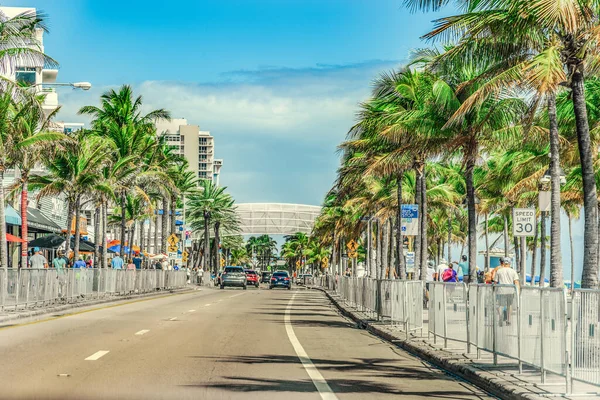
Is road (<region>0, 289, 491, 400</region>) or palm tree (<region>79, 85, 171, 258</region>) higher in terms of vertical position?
palm tree (<region>79, 85, 171, 258</region>)

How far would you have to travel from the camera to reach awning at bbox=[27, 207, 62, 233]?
55219mm

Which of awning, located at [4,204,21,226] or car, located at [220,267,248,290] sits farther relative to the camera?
car, located at [220,267,248,290]

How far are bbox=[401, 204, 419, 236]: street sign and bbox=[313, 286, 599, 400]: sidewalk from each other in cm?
692

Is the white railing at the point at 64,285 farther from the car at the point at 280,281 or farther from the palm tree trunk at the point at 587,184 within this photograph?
the car at the point at 280,281

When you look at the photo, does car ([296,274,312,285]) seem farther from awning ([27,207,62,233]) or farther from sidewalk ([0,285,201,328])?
sidewalk ([0,285,201,328])

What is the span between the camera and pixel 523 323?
41.2ft

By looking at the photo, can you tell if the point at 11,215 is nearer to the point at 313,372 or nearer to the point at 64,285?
the point at 64,285

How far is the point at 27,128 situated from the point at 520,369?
30295 millimetres

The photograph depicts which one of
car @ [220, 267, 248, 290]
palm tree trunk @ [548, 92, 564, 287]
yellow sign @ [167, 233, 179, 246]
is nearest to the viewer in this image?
palm tree trunk @ [548, 92, 564, 287]

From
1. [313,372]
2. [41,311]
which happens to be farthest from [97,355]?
[41,311]

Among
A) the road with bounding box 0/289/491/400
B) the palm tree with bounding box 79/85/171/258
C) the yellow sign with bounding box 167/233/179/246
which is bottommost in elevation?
the road with bounding box 0/289/491/400

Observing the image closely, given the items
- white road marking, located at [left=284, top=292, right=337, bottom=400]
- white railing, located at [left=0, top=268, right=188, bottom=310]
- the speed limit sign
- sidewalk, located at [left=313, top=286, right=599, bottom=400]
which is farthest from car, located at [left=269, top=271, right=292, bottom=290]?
sidewalk, located at [left=313, top=286, right=599, bottom=400]

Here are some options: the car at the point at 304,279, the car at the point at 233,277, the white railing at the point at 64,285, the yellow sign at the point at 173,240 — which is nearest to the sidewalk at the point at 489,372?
the white railing at the point at 64,285

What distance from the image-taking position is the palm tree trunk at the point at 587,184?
17094 millimetres
